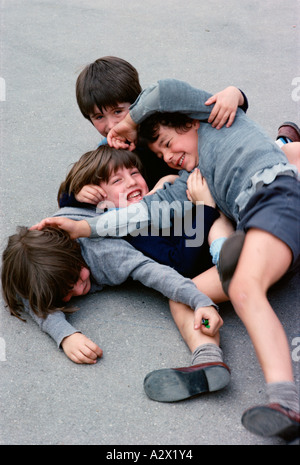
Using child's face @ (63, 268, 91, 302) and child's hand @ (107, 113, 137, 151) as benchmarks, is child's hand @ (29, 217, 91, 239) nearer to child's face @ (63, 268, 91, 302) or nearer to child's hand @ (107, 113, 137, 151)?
child's face @ (63, 268, 91, 302)

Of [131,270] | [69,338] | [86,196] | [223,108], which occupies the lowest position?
[69,338]

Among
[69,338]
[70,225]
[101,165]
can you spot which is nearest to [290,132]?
[101,165]

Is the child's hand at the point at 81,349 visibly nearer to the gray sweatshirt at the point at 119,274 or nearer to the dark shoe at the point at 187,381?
the gray sweatshirt at the point at 119,274

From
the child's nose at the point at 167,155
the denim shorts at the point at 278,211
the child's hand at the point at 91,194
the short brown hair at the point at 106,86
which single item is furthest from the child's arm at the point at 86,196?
the denim shorts at the point at 278,211

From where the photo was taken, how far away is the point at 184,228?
75.4 inches

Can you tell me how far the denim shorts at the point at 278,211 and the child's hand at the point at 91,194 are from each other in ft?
2.07

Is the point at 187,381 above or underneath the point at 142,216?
underneath

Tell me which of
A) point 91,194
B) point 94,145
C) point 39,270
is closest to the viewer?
point 39,270

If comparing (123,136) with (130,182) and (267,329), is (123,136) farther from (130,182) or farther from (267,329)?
(267,329)

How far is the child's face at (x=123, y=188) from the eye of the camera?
6.73ft

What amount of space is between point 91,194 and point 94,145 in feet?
2.92

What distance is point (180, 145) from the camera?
1928 millimetres

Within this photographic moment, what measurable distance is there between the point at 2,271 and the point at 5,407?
478 millimetres

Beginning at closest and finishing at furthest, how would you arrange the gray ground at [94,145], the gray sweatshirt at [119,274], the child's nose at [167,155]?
the gray ground at [94,145] < the gray sweatshirt at [119,274] < the child's nose at [167,155]
